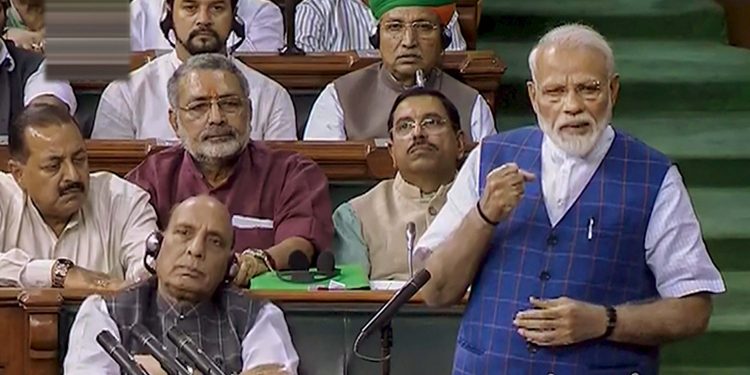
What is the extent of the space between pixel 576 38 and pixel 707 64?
338 cm

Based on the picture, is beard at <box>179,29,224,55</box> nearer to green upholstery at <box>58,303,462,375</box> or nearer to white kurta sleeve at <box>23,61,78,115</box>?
white kurta sleeve at <box>23,61,78,115</box>

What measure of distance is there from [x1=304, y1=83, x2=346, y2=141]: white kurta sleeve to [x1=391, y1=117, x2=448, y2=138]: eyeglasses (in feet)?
2.27

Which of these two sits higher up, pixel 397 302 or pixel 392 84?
pixel 392 84

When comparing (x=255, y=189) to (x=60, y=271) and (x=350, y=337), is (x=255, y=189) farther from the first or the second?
(x=350, y=337)

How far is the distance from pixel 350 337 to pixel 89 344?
54 cm

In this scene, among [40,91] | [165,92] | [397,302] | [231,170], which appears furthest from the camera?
[165,92]

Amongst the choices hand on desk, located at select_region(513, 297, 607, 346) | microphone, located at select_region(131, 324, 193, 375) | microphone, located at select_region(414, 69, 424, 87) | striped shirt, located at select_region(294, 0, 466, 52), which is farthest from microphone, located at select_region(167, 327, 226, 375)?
striped shirt, located at select_region(294, 0, 466, 52)

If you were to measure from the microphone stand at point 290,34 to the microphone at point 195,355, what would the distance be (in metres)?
2.20

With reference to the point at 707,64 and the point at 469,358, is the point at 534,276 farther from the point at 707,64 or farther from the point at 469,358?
the point at 707,64

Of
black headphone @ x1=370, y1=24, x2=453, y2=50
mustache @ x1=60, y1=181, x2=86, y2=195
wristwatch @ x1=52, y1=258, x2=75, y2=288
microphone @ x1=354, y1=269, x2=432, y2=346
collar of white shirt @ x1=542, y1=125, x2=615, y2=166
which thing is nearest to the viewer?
microphone @ x1=354, y1=269, x2=432, y2=346

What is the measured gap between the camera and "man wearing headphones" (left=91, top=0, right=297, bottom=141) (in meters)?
3.95

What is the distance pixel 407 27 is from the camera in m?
4.03

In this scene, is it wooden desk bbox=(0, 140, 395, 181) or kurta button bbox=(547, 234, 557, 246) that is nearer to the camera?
kurta button bbox=(547, 234, 557, 246)

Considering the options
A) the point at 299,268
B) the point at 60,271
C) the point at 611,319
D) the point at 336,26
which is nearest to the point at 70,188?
the point at 60,271
